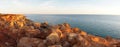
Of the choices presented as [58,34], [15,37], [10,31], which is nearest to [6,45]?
[15,37]

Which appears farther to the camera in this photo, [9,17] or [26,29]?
[9,17]

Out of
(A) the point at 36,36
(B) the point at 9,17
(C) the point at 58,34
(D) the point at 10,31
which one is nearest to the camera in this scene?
(C) the point at 58,34

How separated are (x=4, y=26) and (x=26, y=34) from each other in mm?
12807

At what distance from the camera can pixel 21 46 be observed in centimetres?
4172

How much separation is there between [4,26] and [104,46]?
104 ft

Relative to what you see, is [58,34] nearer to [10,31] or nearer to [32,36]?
[32,36]

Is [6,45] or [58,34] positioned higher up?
[58,34]

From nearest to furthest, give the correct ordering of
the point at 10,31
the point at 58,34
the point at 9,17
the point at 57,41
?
the point at 57,41
the point at 58,34
the point at 10,31
the point at 9,17

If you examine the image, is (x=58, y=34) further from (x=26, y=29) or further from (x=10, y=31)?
(x=10, y=31)

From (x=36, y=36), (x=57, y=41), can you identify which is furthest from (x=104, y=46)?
(x=36, y=36)

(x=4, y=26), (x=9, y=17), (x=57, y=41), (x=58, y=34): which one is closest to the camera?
(x=57, y=41)

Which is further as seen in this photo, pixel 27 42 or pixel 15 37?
pixel 15 37

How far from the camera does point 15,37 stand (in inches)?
1934

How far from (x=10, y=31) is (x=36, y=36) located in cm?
1024
